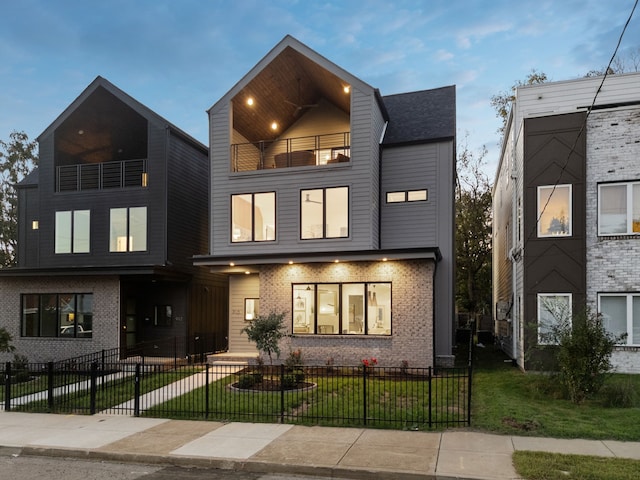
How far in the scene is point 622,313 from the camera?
15570mm

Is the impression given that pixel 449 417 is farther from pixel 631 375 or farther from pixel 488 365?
pixel 488 365

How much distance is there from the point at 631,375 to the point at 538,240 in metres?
4.49

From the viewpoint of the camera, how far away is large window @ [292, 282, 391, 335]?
57.6 ft

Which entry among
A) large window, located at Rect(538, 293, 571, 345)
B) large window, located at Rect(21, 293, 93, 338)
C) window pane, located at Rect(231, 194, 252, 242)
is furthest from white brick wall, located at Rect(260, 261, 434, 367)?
large window, located at Rect(21, 293, 93, 338)

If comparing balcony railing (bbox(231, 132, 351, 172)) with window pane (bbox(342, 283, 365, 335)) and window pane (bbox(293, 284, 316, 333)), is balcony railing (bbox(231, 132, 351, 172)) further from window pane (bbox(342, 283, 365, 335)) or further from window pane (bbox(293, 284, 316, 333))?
window pane (bbox(342, 283, 365, 335))

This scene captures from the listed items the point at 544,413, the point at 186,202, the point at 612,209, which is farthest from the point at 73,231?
the point at 612,209

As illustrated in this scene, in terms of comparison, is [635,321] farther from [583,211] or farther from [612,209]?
[583,211]

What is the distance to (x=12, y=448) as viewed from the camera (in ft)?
32.3

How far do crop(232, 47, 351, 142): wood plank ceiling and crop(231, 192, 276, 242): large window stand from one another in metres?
3.47

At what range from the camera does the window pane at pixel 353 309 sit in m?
17.7

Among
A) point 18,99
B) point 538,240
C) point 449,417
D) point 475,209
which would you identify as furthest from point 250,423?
point 18,99

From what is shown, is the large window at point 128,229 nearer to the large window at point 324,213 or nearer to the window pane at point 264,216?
the window pane at point 264,216

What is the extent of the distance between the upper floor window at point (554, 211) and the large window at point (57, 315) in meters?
16.6

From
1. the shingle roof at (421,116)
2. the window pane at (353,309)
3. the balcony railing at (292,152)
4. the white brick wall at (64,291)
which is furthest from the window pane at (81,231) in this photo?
the shingle roof at (421,116)
